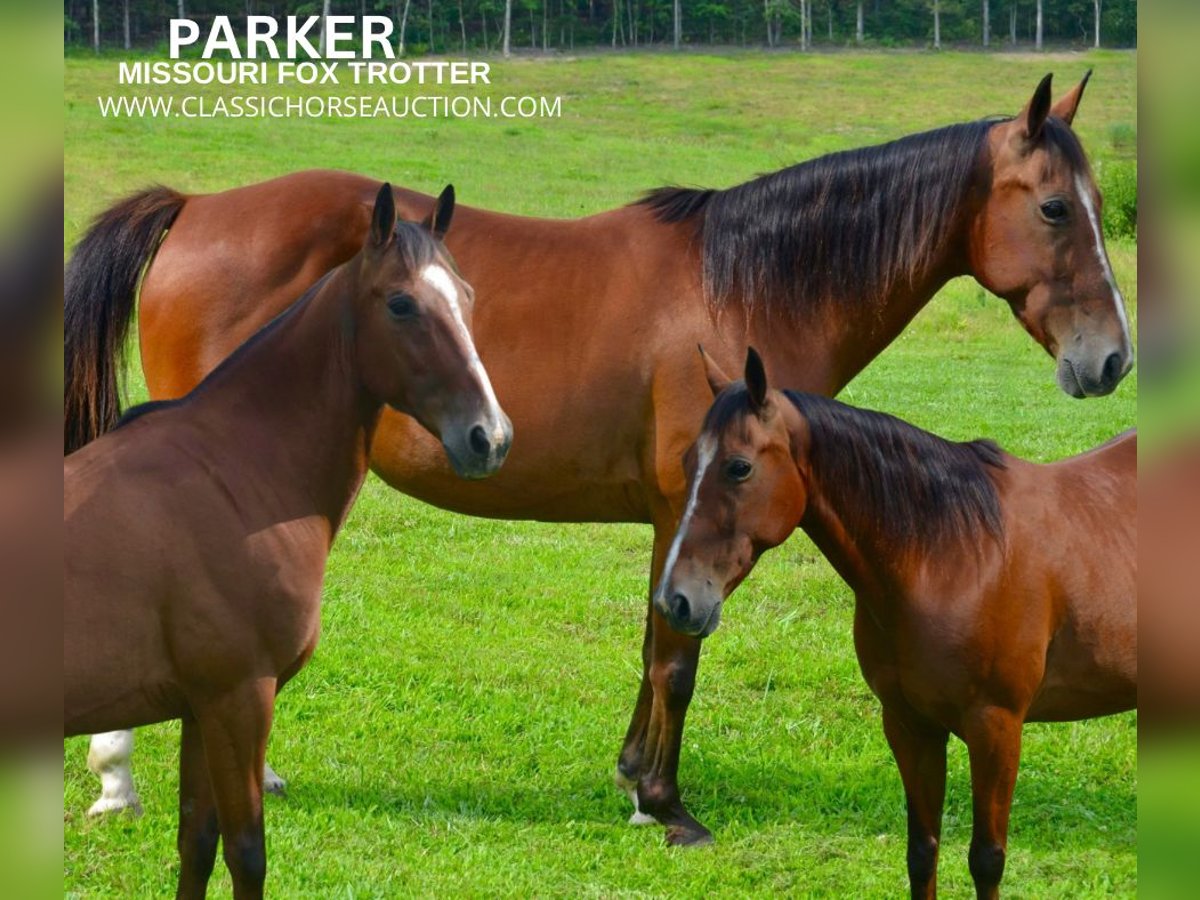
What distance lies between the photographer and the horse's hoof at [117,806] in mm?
4820

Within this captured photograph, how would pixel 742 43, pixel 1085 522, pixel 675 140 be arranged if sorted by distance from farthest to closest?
pixel 742 43
pixel 675 140
pixel 1085 522

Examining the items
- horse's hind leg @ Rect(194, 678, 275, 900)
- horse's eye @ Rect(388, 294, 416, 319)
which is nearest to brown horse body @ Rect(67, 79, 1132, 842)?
horse's eye @ Rect(388, 294, 416, 319)

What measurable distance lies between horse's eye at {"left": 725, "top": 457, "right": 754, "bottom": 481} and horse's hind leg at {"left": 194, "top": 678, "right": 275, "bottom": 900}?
4.17 ft

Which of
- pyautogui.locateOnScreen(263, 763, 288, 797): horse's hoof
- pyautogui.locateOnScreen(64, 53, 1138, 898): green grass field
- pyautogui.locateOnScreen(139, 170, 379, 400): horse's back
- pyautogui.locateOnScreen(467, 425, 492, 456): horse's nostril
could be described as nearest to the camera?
pyautogui.locateOnScreen(467, 425, 492, 456): horse's nostril

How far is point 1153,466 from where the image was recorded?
1.10 m

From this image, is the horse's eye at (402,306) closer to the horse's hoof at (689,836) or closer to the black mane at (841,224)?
the black mane at (841,224)

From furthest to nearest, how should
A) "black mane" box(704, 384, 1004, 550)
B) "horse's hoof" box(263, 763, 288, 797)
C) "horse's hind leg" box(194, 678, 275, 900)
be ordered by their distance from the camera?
1. "horse's hoof" box(263, 763, 288, 797)
2. "black mane" box(704, 384, 1004, 550)
3. "horse's hind leg" box(194, 678, 275, 900)

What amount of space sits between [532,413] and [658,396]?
491mm

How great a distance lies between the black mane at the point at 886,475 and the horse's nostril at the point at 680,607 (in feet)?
1.47

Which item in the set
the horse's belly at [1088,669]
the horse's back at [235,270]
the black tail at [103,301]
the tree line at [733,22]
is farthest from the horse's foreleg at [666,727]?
the tree line at [733,22]

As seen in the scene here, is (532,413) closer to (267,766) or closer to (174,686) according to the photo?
(267,766)

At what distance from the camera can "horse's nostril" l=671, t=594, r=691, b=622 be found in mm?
3543

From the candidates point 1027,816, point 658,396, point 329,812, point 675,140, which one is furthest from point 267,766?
point 675,140

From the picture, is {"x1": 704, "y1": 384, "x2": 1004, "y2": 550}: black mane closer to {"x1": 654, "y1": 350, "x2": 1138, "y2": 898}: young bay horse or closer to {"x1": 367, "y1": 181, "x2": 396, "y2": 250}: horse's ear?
{"x1": 654, "y1": 350, "x2": 1138, "y2": 898}: young bay horse
